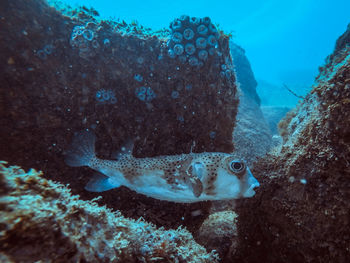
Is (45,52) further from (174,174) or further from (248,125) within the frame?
(248,125)

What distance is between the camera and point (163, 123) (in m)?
3.88

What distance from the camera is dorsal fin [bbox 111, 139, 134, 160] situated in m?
3.49

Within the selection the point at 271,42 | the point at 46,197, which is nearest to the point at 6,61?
the point at 46,197

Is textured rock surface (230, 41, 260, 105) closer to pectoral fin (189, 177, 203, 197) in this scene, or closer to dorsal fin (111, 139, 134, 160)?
dorsal fin (111, 139, 134, 160)

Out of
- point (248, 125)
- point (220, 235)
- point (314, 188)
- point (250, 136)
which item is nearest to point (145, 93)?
point (314, 188)

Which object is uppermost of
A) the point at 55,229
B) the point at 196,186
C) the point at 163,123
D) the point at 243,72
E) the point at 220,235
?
the point at 243,72

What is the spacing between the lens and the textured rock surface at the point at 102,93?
3291 millimetres

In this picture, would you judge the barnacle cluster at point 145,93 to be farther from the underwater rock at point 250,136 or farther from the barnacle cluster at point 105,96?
the underwater rock at point 250,136

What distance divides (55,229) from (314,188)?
3100mm

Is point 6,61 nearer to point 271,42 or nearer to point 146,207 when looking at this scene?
point 146,207

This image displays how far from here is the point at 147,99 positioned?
147 inches

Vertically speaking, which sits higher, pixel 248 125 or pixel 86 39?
pixel 248 125

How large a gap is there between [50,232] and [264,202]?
10.1 feet

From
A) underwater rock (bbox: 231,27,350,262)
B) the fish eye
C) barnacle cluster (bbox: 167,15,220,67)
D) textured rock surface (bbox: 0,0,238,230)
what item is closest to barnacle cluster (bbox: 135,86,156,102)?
textured rock surface (bbox: 0,0,238,230)
